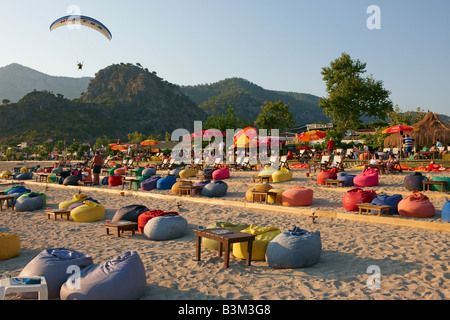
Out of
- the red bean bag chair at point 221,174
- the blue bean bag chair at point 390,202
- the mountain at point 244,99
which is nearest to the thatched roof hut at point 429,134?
the red bean bag chair at point 221,174

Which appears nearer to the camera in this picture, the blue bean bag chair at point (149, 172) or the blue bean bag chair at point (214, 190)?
the blue bean bag chair at point (214, 190)

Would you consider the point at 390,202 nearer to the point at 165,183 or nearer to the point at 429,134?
the point at 165,183

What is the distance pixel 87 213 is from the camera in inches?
364

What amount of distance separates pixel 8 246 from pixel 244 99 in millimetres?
141671

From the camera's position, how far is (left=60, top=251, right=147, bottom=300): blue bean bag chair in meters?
3.81

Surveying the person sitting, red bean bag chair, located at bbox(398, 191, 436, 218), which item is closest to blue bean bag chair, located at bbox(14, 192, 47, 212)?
red bean bag chair, located at bbox(398, 191, 436, 218)

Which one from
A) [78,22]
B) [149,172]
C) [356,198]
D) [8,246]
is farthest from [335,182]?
[78,22]

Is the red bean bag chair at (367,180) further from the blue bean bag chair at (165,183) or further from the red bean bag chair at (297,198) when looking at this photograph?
the blue bean bag chair at (165,183)

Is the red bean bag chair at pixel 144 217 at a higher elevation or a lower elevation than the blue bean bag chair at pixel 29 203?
higher

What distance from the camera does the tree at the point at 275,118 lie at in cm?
4703

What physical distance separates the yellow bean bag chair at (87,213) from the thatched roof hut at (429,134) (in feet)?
78.0

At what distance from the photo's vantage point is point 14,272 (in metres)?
5.29
